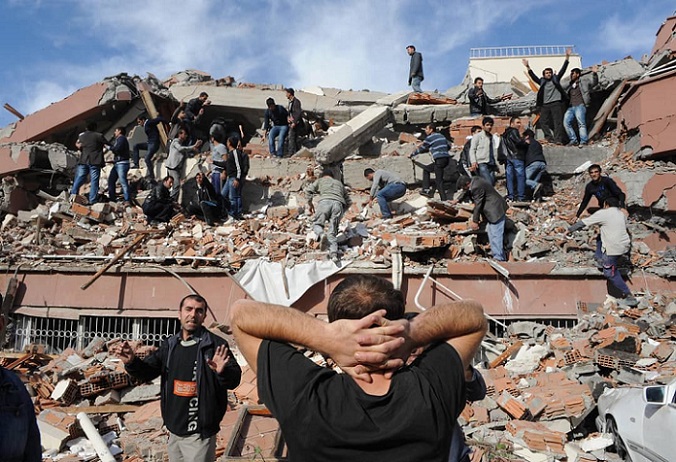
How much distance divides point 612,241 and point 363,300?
7.39m

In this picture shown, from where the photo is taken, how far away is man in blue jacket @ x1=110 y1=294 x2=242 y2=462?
12.0ft

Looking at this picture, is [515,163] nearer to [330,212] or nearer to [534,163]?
[534,163]

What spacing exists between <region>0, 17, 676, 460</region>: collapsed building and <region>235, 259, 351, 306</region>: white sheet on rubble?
24 millimetres

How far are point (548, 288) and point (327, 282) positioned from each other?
366 centimetres

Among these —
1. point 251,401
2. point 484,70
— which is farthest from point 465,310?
point 484,70

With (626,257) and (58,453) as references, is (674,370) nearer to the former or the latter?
(626,257)

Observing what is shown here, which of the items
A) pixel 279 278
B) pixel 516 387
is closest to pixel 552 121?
pixel 516 387

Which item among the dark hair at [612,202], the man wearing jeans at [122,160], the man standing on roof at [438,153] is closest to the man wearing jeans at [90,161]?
the man wearing jeans at [122,160]

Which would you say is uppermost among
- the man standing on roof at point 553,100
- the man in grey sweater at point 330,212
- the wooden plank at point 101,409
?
the man standing on roof at point 553,100

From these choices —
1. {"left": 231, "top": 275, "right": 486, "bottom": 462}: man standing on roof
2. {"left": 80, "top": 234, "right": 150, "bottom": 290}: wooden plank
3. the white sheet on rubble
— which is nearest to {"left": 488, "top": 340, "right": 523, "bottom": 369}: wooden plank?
the white sheet on rubble

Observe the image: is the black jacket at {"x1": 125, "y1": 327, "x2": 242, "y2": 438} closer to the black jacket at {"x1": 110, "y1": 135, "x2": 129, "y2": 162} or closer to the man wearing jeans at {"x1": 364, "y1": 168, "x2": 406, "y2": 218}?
the man wearing jeans at {"x1": 364, "y1": 168, "x2": 406, "y2": 218}

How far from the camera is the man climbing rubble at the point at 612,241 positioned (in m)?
7.85

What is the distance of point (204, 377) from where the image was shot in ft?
12.2

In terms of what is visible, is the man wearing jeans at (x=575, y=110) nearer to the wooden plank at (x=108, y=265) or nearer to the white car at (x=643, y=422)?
the white car at (x=643, y=422)
